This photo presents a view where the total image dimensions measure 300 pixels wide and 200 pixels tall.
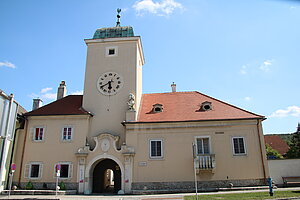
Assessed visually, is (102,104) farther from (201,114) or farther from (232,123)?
(232,123)

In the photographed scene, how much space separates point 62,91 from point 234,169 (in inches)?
830

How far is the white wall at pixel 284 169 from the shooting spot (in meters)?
24.3

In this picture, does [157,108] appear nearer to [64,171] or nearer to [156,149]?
[156,149]

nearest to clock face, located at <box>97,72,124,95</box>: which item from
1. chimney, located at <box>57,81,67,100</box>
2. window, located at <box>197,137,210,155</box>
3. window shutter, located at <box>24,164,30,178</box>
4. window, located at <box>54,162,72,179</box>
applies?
chimney, located at <box>57,81,67,100</box>

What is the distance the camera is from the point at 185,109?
2503 centimetres

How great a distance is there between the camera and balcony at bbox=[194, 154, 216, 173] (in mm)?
21234

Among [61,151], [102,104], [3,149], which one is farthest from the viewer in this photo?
[102,104]

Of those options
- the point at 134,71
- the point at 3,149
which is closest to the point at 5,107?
the point at 3,149

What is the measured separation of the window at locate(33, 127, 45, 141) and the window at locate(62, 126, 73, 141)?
6.86ft

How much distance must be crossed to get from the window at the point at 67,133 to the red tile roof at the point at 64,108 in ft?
4.92

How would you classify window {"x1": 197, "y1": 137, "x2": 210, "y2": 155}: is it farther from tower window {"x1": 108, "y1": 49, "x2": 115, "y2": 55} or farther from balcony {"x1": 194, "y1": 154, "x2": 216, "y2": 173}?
tower window {"x1": 108, "y1": 49, "x2": 115, "y2": 55}

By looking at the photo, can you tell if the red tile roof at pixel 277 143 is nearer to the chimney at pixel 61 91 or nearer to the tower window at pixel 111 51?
the tower window at pixel 111 51

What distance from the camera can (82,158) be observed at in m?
22.4

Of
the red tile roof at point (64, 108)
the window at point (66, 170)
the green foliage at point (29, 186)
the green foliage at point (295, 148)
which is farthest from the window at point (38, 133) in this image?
the green foliage at point (295, 148)
